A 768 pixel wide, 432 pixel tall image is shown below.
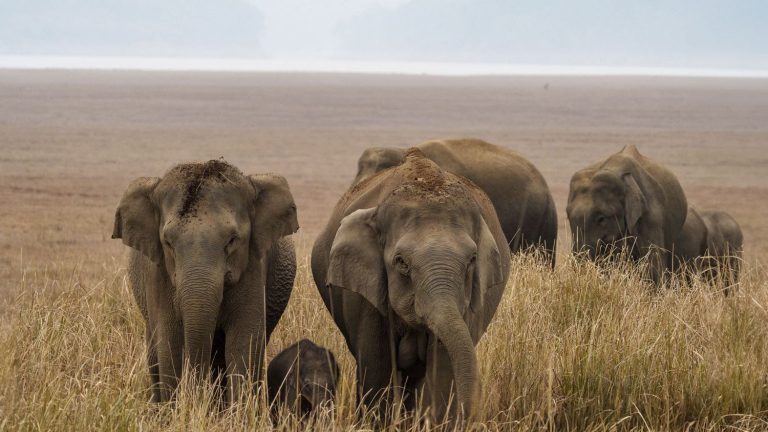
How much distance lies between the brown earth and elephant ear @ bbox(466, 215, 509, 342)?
520 centimetres

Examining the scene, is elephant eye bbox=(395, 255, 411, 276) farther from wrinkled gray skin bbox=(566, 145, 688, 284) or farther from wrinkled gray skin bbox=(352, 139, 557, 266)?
wrinkled gray skin bbox=(352, 139, 557, 266)

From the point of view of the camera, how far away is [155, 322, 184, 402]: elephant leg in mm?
7742

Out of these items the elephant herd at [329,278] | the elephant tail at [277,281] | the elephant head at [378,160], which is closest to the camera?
the elephant herd at [329,278]

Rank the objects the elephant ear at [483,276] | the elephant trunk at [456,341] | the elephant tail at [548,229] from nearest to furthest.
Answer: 1. the elephant trunk at [456,341]
2. the elephant ear at [483,276]
3. the elephant tail at [548,229]

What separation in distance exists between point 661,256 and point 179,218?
805 cm

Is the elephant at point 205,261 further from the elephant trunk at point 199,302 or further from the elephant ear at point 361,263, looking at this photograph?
the elephant ear at point 361,263

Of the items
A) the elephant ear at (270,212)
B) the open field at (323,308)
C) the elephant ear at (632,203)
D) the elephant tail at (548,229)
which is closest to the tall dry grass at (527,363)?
the open field at (323,308)

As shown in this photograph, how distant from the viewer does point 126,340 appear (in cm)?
972

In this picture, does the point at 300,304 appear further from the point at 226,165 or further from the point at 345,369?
the point at 226,165

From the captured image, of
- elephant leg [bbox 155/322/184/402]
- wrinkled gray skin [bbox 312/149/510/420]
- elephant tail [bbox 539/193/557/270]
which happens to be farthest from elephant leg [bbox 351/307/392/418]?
elephant tail [bbox 539/193/557/270]

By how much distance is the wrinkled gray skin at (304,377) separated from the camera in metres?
7.82

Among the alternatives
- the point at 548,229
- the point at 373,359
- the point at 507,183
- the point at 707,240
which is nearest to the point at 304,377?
the point at 373,359

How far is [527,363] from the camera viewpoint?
28.3 feet

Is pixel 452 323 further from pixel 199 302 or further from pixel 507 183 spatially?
pixel 507 183
